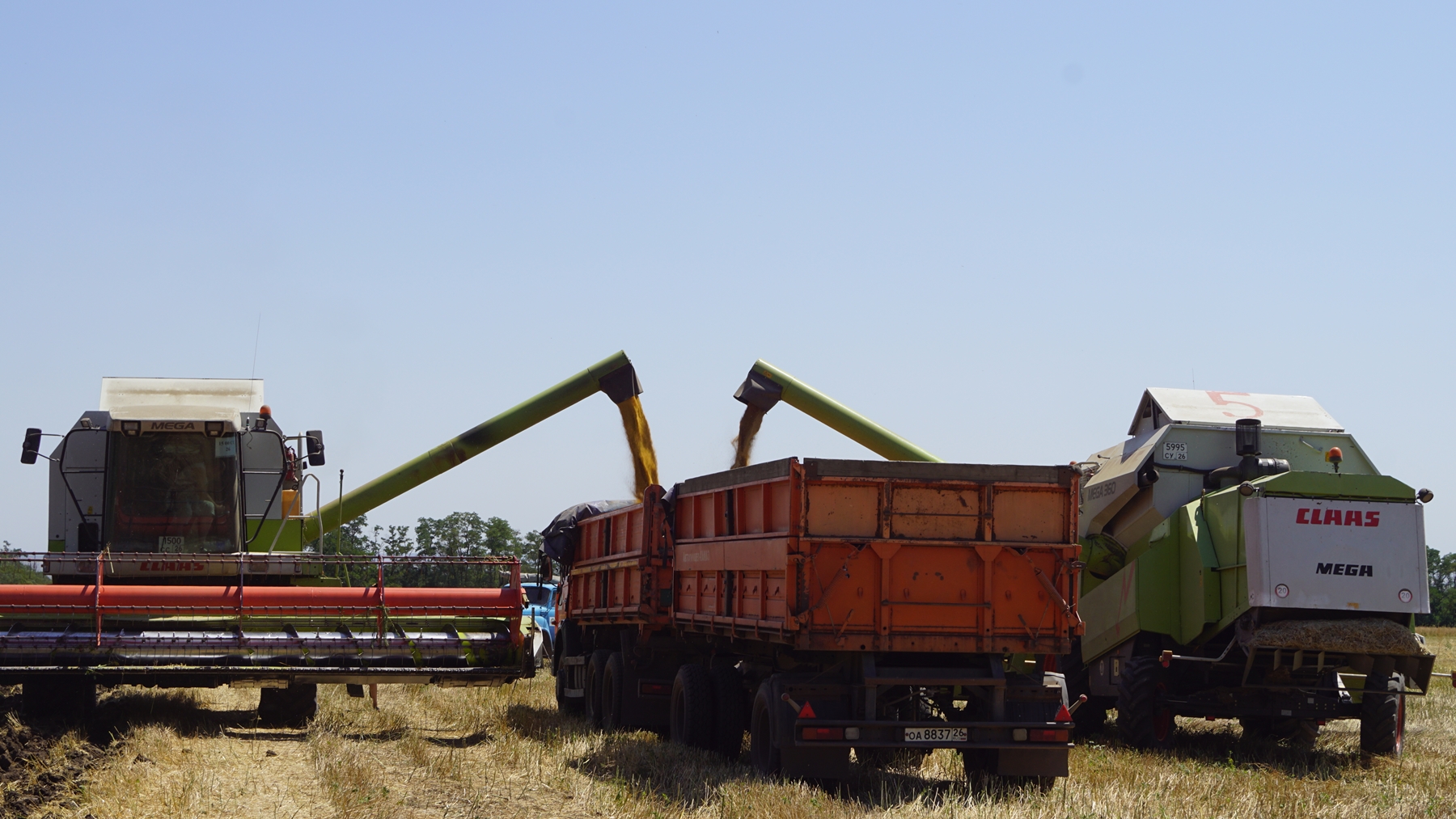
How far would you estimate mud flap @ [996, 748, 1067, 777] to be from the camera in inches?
385

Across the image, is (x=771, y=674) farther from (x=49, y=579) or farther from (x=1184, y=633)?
(x=49, y=579)

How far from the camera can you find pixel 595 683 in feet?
49.4

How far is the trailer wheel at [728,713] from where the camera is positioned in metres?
11.6

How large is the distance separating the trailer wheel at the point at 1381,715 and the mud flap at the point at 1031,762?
4.14m

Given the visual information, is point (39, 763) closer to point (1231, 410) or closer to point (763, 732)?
point (763, 732)

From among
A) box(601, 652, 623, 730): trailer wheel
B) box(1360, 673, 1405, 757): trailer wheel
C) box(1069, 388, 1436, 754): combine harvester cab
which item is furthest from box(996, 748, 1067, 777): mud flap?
box(601, 652, 623, 730): trailer wheel

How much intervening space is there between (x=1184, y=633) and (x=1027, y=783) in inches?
173

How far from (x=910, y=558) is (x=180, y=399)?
890cm

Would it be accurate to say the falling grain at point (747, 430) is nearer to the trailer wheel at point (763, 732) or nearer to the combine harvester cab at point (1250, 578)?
the combine harvester cab at point (1250, 578)

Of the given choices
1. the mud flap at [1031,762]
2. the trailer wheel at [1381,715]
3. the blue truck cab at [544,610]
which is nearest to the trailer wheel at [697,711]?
the mud flap at [1031,762]

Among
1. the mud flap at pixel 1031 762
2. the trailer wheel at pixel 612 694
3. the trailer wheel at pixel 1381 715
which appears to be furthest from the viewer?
the trailer wheel at pixel 612 694

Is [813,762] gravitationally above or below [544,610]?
below

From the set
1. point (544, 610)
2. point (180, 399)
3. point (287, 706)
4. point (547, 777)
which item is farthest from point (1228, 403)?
point (544, 610)

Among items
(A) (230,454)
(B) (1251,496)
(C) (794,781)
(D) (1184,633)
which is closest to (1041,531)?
(C) (794,781)
